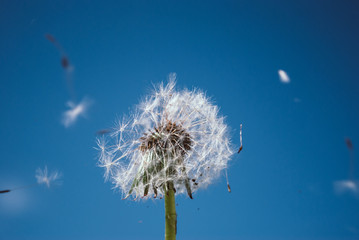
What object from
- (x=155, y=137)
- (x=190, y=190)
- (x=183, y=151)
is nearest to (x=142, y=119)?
(x=155, y=137)

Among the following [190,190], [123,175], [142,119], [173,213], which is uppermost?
[142,119]

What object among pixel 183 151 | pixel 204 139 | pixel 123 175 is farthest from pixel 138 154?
pixel 204 139

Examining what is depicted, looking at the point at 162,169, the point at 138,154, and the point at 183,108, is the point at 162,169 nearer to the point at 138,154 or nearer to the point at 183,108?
the point at 138,154

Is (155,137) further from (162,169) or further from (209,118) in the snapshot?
(209,118)

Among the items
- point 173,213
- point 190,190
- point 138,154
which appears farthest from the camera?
point 138,154

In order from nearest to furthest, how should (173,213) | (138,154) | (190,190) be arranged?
(173,213) → (190,190) → (138,154)

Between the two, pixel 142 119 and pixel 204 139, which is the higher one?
pixel 142 119

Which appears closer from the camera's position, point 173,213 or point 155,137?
point 173,213
